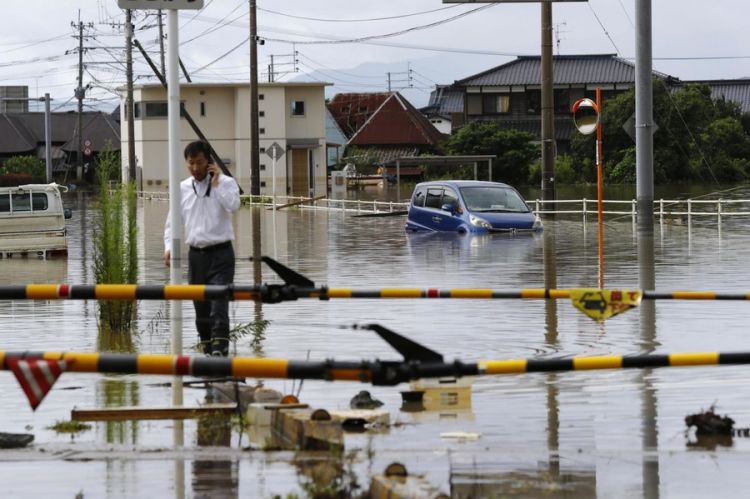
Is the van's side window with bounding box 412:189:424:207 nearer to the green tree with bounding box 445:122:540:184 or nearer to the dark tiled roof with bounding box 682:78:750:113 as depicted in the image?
the green tree with bounding box 445:122:540:184

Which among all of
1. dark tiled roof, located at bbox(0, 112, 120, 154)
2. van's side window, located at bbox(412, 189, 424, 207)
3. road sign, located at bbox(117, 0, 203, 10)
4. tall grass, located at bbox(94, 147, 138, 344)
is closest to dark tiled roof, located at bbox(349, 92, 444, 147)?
dark tiled roof, located at bbox(0, 112, 120, 154)

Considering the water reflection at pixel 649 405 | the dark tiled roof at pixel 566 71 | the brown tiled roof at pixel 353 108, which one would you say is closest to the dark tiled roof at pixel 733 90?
the dark tiled roof at pixel 566 71

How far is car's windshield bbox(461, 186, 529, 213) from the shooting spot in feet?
102

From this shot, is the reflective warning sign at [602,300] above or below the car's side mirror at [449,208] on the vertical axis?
below

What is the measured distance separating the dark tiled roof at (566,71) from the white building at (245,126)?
883 cm

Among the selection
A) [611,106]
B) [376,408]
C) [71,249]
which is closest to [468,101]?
[611,106]

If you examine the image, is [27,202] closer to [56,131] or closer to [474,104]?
[474,104]

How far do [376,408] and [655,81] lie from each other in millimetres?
58808

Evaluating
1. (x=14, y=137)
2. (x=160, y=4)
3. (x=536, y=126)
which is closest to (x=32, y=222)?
(x=160, y=4)

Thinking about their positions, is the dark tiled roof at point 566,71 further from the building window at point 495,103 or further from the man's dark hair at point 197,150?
the man's dark hair at point 197,150

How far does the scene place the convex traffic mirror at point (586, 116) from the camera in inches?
816

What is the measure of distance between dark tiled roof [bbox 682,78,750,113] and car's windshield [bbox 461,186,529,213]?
170 ft

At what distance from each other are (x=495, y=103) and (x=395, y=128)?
44.3 ft

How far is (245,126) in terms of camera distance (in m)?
79.1
